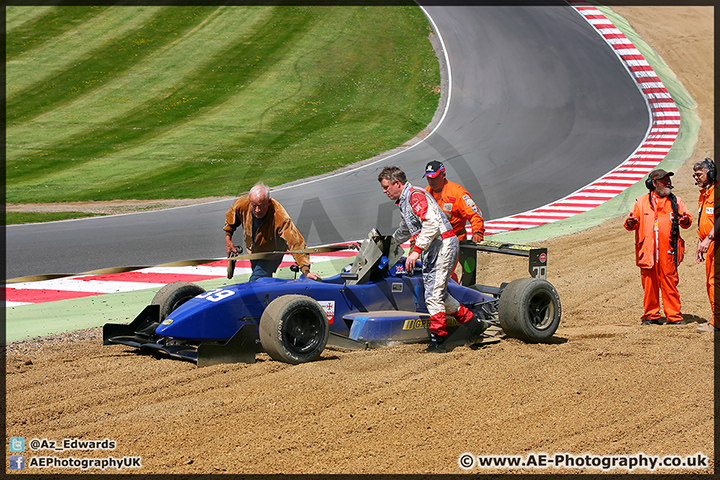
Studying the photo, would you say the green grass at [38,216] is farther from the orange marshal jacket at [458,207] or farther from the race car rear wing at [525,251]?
the race car rear wing at [525,251]

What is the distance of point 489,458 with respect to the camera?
4.36 meters

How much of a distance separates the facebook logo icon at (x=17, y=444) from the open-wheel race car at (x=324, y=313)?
1632mm

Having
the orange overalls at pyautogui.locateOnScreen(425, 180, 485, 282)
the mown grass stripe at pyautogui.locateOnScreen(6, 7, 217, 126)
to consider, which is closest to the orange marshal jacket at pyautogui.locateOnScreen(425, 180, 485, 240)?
the orange overalls at pyautogui.locateOnScreen(425, 180, 485, 282)

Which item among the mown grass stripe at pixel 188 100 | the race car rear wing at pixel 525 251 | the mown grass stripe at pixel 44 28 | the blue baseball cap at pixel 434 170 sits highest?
the mown grass stripe at pixel 44 28

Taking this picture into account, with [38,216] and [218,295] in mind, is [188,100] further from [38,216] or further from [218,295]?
[218,295]

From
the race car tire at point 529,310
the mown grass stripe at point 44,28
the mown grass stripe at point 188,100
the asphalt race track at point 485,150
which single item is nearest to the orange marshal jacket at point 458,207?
the race car tire at point 529,310

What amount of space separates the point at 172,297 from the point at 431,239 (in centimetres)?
269

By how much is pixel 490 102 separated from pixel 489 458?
2264 cm

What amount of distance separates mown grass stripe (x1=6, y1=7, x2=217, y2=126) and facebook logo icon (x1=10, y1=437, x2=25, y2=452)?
24.5 m

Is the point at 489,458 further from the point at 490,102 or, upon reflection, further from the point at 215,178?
the point at 490,102

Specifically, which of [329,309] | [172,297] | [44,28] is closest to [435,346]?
[329,309]

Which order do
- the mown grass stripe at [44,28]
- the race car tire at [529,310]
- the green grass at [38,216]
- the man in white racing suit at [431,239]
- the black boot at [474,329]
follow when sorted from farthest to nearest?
the mown grass stripe at [44,28], the green grass at [38,216], the black boot at [474,329], the race car tire at [529,310], the man in white racing suit at [431,239]

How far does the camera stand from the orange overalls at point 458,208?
8.30m

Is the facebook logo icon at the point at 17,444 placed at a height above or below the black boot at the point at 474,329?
below
